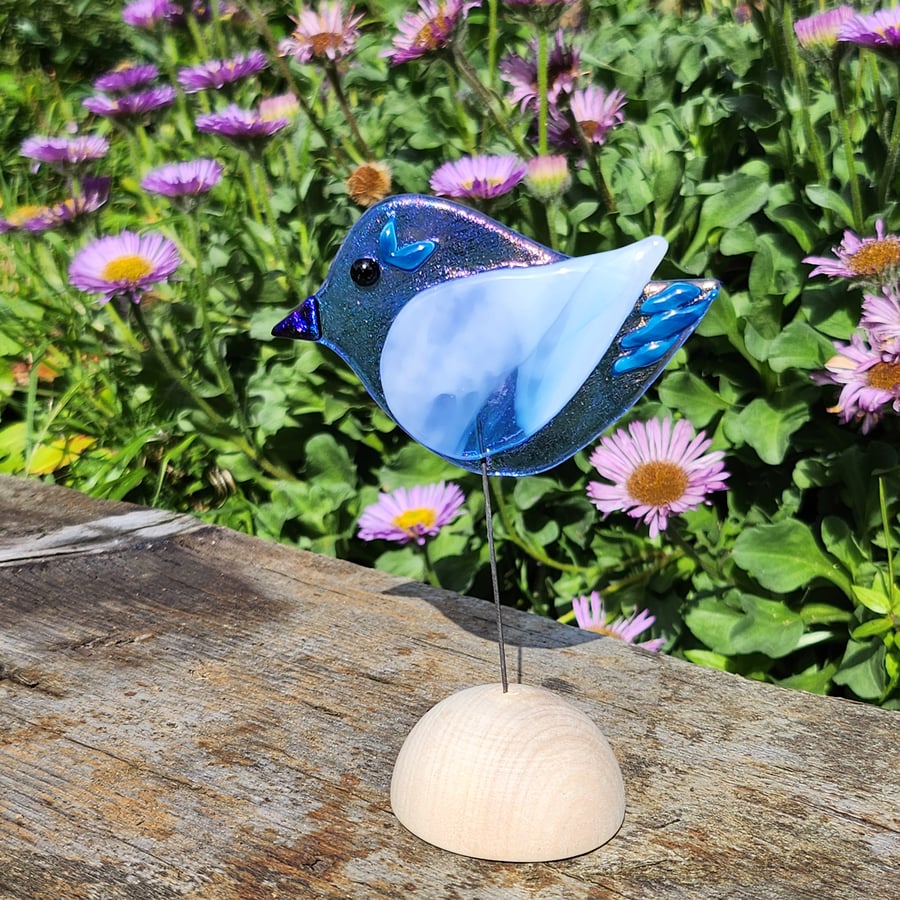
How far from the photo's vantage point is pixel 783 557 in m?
1.69

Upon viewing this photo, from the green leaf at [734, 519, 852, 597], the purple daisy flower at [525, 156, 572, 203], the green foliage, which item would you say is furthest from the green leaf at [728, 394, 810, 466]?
the purple daisy flower at [525, 156, 572, 203]

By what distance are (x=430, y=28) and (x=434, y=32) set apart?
13 millimetres

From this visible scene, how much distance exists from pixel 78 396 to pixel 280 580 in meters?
1.13

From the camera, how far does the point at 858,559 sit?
1693 millimetres

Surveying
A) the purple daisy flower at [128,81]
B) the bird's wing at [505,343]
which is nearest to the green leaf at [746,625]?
the bird's wing at [505,343]

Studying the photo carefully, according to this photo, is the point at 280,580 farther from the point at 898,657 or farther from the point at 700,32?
the point at 700,32

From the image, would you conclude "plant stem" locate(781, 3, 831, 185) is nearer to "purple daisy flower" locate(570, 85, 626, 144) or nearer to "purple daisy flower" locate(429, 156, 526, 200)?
"purple daisy flower" locate(570, 85, 626, 144)

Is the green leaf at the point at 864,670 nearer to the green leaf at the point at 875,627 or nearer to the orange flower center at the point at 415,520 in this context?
the green leaf at the point at 875,627

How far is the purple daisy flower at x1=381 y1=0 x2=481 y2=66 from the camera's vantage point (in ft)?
5.89

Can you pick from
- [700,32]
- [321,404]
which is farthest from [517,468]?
[700,32]

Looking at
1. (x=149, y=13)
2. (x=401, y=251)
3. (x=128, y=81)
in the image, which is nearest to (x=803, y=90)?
(x=401, y=251)

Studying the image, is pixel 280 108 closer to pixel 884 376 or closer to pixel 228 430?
pixel 228 430

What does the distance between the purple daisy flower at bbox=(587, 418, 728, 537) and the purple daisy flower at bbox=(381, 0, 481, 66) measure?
0.65 meters

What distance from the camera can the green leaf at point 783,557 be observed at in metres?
1.67
